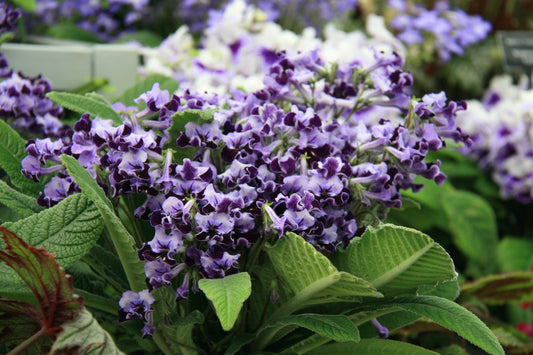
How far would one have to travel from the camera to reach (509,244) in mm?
1603

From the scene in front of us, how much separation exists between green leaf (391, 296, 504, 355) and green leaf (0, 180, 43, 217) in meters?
0.46

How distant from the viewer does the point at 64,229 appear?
2.04ft

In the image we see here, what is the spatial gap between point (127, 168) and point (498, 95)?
1.96 meters

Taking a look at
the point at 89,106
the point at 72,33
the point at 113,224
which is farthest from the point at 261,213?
the point at 72,33

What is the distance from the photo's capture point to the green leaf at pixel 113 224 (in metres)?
0.57

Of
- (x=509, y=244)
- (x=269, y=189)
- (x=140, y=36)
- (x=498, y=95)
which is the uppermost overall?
(x=269, y=189)

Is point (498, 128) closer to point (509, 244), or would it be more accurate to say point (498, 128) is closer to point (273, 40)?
point (509, 244)

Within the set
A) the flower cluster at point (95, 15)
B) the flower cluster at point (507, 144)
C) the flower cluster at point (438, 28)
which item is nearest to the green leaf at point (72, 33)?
the flower cluster at point (95, 15)

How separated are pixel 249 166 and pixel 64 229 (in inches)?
8.8

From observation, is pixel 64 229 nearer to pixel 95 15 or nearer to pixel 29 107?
pixel 29 107

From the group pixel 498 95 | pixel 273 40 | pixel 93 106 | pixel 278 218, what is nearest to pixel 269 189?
pixel 278 218

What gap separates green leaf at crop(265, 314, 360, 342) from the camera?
1.92 ft

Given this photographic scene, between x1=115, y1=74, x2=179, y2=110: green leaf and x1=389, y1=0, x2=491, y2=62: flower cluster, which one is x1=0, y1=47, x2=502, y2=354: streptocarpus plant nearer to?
x1=115, y1=74, x2=179, y2=110: green leaf

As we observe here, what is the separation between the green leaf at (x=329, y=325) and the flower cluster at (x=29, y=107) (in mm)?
533
